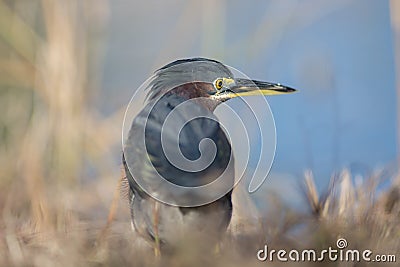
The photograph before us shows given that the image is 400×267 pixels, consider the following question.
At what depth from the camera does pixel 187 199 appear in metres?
1.44

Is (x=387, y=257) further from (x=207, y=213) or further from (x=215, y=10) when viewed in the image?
(x=215, y=10)

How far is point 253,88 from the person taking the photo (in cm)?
165

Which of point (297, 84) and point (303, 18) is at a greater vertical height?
point (303, 18)

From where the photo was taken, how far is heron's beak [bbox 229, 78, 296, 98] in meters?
1.62

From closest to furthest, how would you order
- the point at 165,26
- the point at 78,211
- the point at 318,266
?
1. the point at 318,266
2. the point at 78,211
3. the point at 165,26

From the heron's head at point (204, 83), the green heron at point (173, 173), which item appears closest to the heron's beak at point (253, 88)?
the heron's head at point (204, 83)

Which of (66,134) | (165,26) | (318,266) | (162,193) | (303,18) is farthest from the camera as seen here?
(165,26)

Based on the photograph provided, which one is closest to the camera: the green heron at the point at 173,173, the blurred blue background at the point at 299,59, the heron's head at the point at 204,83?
the green heron at the point at 173,173

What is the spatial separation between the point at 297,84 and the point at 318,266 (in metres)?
1.05

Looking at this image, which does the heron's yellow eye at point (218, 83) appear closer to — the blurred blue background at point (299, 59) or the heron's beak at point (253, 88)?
the heron's beak at point (253, 88)

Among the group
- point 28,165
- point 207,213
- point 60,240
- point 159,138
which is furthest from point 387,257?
point 28,165

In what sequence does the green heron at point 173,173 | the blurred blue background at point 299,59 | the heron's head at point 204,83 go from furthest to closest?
the blurred blue background at point 299,59, the heron's head at point 204,83, the green heron at point 173,173

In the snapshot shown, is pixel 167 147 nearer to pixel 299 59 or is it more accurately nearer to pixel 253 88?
pixel 253 88

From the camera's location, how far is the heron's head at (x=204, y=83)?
5.30 ft
